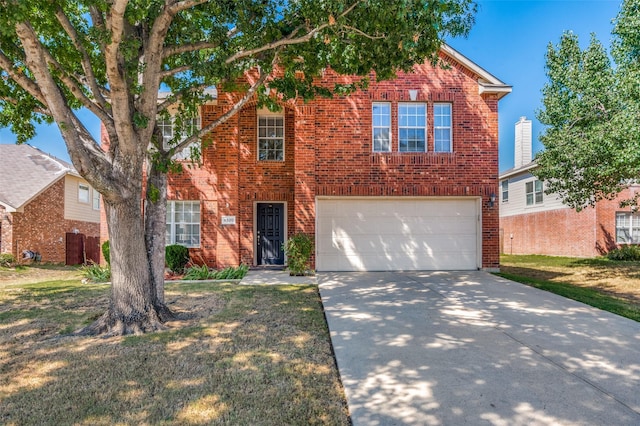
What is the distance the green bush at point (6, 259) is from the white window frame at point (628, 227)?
27.3 meters

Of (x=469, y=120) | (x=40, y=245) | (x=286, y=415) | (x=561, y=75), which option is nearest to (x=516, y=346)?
(x=286, y=415)

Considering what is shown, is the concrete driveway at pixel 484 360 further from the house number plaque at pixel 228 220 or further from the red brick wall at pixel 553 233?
the red brick wall at pixel 553 233

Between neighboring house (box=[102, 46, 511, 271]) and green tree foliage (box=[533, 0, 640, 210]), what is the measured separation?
5.25 ft

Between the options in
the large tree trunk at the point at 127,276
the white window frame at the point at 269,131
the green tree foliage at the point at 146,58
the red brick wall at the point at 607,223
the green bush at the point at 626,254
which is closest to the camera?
the green tree foliage at the point at 146,58

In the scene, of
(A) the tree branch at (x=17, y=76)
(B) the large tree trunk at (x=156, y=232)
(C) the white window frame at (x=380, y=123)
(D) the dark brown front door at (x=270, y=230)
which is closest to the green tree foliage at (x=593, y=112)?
(C) the white window frame at (x=380, y=123)

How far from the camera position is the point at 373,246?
1168 centimetres

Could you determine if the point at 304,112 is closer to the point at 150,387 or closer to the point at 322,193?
the point at 322,193

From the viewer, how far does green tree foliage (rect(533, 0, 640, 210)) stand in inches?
360

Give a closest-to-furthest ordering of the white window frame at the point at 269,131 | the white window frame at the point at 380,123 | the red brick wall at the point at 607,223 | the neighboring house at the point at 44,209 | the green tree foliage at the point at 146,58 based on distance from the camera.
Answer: the green tree foliage at the point at 146,58
the white window frame at the point at 380,123
the white window frame at the point at 269,131
the neighboring house at the point at 44,209
the red brick wall at the point at 607,223

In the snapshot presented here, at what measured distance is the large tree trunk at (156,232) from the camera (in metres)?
6.12

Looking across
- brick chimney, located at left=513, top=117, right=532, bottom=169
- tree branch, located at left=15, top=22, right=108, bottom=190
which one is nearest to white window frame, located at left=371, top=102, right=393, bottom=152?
tree branch, located at left=15, top=22, right=108, bottom=190

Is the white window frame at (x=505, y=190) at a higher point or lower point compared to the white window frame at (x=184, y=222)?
higher

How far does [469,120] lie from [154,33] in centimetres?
942

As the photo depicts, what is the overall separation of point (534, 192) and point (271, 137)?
57.2ft
